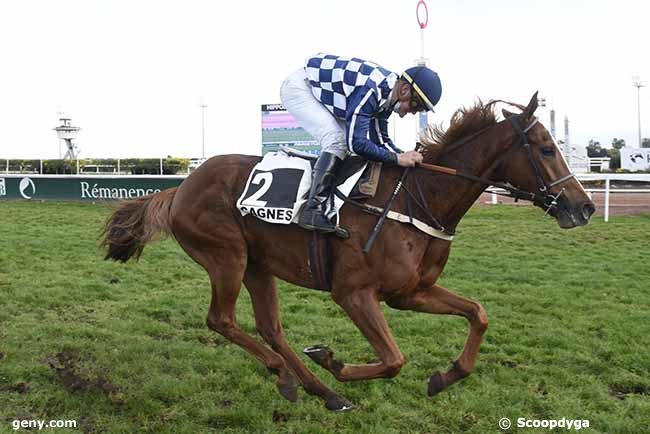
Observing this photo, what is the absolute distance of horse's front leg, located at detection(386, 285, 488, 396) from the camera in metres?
3.75

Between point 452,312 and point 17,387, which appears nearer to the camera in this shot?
point 452,312

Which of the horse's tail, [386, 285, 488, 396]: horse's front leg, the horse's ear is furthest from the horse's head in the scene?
the horse's tail

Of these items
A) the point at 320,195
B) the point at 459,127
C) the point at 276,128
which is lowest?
the point at 320,195

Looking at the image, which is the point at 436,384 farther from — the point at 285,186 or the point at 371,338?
the point at 285,186

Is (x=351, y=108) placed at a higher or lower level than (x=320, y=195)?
higher

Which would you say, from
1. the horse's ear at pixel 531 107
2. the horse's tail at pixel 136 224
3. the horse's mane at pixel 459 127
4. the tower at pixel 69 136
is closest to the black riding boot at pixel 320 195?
the horse's mane at pixel 459 127

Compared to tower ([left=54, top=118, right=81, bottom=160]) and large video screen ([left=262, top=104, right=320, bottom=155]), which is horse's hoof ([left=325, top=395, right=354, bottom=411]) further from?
tower ([left=54, top=118, right=81, bottom=160])

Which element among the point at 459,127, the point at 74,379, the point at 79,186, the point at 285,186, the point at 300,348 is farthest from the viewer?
the point at 79,186

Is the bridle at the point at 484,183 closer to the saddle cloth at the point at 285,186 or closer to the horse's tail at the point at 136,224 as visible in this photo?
the saddle cloth at the point at 285,186

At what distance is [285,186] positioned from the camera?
4043mm

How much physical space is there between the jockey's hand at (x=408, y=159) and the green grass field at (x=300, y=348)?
4.87ft

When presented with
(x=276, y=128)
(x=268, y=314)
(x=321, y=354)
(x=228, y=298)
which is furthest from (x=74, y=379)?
(x=276, y=128)

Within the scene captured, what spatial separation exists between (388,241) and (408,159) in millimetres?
496

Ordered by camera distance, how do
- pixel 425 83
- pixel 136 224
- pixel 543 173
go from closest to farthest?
pixel 543 173
pixel 425 83
pixel 136 224
